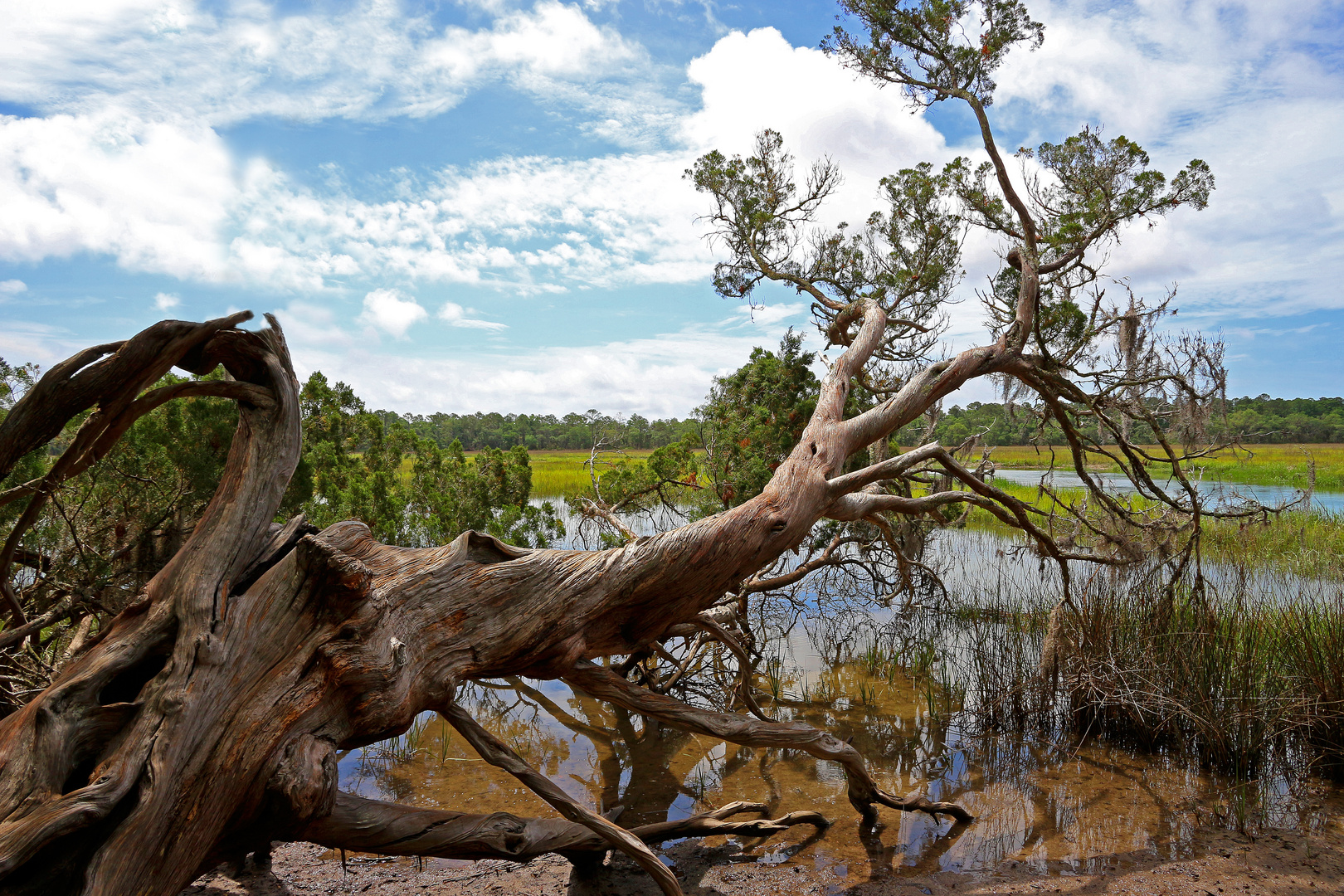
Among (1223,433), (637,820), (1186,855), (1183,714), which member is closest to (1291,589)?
(1223,433)

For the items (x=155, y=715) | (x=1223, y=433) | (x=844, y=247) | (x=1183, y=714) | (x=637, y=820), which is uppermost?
(x=844, y=247)

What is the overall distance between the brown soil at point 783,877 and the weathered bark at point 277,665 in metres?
0.37

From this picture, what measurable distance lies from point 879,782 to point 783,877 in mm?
1568

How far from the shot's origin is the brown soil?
357 cm

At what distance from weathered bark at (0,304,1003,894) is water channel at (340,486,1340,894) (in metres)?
1.19

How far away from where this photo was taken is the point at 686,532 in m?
3.61

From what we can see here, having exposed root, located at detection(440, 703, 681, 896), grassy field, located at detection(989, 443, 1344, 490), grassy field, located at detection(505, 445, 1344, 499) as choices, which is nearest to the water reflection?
exposed root, located at detection(440, 703, 681, 896)

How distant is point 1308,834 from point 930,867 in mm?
2240

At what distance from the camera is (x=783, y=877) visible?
12.4 feet

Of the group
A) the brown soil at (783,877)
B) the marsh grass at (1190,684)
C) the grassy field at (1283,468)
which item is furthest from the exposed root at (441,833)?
the grassy field at (1283,468)

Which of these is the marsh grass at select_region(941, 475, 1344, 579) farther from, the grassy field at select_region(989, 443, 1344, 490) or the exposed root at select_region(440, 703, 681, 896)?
the exposed root at select_region(440, 703, 681, 896)

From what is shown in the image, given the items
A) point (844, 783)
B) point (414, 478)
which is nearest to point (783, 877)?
point (844, 783)

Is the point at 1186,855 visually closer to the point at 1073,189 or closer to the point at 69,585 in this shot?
the point at 1073,189

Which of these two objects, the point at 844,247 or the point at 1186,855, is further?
the point at 844,247
